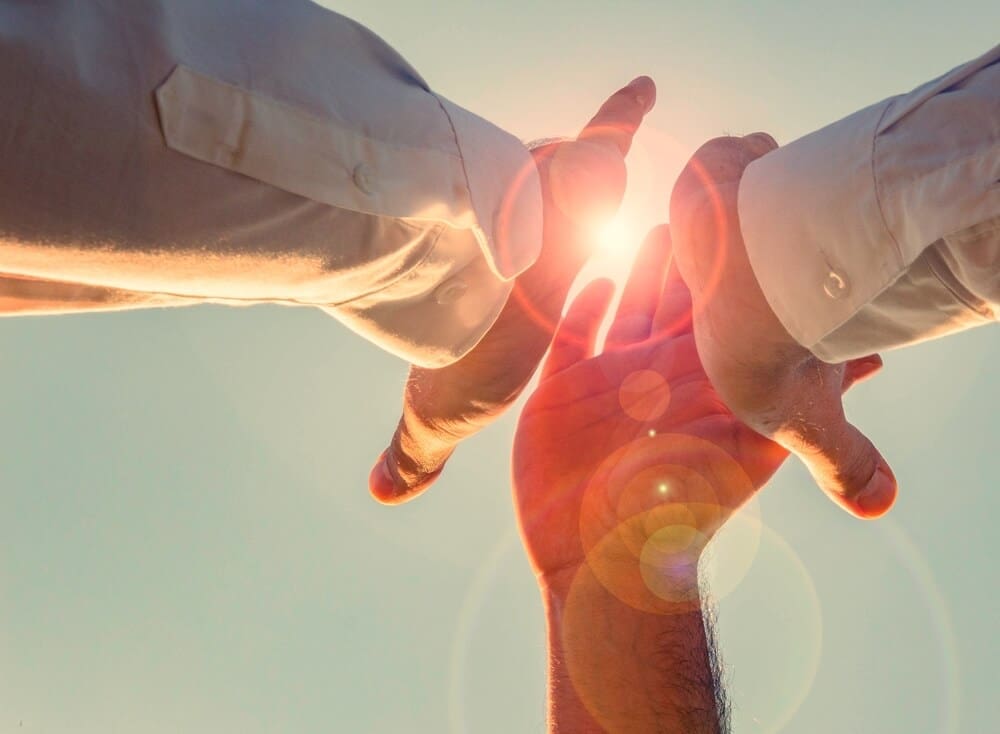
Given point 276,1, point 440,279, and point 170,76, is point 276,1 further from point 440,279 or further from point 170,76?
point 440,279

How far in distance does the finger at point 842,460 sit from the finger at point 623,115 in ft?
2.65

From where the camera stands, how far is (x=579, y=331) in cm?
209

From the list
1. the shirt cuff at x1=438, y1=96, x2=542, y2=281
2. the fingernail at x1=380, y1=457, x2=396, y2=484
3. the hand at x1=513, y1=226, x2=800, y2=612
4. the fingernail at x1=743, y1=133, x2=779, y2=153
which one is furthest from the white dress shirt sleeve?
the fingernail at x1=380, y1=457, x2=396, y2=484

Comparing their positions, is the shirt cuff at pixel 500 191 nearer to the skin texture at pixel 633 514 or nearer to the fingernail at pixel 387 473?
the skin texture at pixel 633 514

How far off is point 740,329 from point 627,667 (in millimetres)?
873

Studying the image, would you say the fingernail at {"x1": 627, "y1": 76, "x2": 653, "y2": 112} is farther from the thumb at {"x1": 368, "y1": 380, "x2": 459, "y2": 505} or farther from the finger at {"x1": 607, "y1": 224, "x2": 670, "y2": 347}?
the thumb at {"x1": 368, "y1": 380, "x2": 459, "y2": 505}

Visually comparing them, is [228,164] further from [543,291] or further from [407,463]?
[407,463]

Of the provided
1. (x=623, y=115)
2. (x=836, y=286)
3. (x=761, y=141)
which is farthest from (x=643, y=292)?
(x=836, y=286)

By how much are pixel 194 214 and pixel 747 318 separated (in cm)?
93

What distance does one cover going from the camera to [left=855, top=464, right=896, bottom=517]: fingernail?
5.90ft

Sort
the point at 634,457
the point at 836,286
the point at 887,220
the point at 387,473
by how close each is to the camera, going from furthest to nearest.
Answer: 1. the point at 387,473
2. the point at 634,457
3. the point at 836,286
4. the point at 887,220

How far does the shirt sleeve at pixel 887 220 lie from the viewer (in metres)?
0.81

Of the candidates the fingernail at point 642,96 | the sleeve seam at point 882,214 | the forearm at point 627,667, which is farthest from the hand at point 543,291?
the sleeve seam at point 882,214

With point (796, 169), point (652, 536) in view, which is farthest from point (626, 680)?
point (796, 169)
